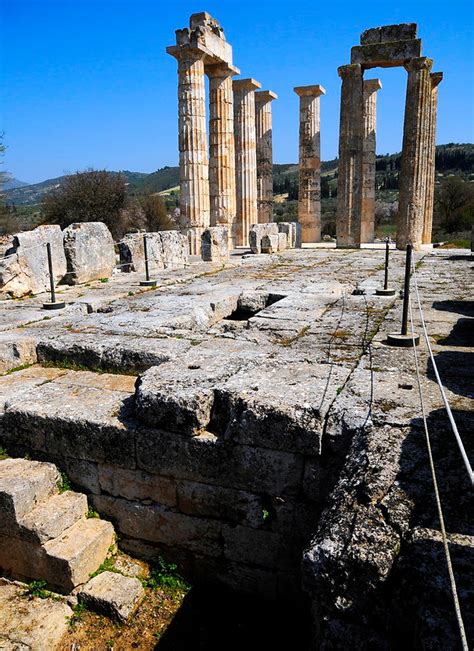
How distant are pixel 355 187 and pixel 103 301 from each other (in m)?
15.6

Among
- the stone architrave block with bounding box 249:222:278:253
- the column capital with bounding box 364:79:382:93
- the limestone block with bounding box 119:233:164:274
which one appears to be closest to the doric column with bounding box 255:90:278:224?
the column capital with bounding box 364:79:382:93

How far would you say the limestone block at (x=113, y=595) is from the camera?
345 centimetres

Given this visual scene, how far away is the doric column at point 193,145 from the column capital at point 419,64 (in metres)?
7.47

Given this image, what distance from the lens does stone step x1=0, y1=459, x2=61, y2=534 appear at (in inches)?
141

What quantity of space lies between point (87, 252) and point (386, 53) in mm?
15016

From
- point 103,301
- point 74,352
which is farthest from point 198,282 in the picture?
point 74,352

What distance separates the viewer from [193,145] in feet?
60.6

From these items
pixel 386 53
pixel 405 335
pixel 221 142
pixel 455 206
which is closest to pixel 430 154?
pixel 386 53

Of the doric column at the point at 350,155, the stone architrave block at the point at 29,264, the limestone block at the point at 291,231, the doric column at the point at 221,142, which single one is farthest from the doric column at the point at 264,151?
the stone architrave block at the point at 29,264

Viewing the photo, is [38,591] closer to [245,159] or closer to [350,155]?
[350,155]

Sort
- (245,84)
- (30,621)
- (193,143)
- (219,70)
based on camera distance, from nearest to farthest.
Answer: (30,621) < (193,143) < (219,70) < (245,84)

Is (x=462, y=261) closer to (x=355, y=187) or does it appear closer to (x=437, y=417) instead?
(x=355, y=187)

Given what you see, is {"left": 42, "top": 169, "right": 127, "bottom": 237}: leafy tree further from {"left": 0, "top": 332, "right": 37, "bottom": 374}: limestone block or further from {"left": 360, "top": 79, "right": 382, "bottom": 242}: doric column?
{"left": 0, "top": 332, "right": 37, "bottom": 374}: limestone block

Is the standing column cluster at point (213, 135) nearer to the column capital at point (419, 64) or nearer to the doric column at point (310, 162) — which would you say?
the doric column at point (310, 162)
